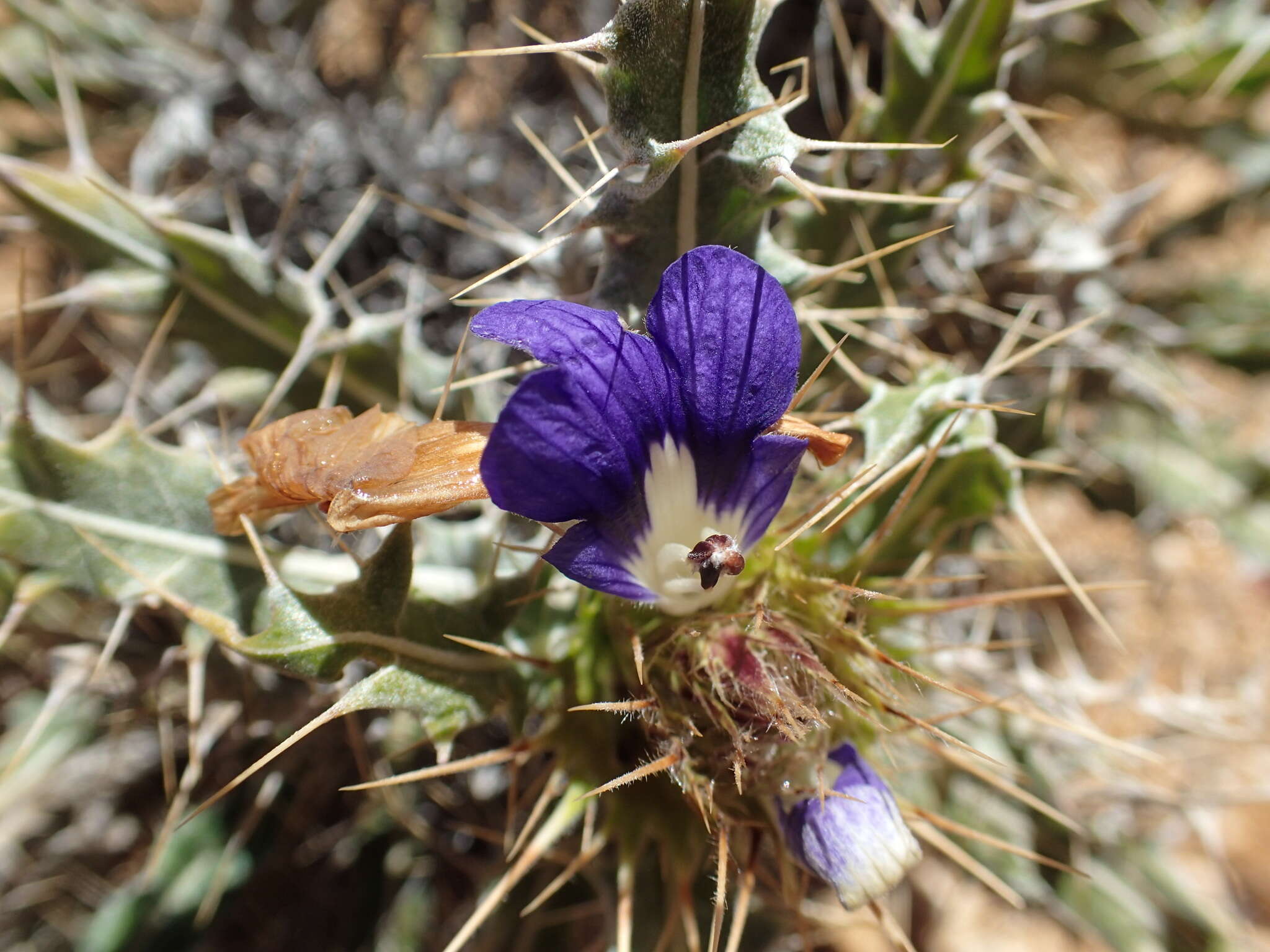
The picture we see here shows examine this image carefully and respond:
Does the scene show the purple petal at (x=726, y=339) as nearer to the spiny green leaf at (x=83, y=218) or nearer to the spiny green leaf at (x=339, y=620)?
the spiny green leaf at (x=339, y=620)

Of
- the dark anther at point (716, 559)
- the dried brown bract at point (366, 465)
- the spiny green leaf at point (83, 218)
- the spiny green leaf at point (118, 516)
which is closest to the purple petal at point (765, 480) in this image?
the dark anther at point (716, 559)

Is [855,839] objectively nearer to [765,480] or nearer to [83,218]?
[765,480]

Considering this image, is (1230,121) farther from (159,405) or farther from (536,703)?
(159,405)

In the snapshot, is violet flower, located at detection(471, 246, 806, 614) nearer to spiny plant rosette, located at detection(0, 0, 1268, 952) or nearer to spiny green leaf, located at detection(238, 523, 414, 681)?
spiny plant rosette, located at detection(0, 0, 1268, 952)

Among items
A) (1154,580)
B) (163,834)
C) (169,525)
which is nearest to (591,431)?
(169,525)

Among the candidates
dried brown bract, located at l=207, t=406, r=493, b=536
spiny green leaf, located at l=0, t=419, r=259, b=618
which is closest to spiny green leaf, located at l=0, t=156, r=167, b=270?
spiny green leaf, located at l=0, t=419, r=259, b=618
